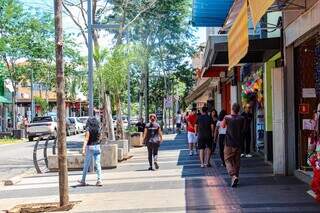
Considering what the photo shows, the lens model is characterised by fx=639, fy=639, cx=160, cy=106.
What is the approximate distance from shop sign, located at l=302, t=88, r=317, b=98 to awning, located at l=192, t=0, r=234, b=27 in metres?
5.41

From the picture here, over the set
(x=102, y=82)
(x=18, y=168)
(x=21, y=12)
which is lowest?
(x=18, y=168)

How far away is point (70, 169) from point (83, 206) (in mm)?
7648

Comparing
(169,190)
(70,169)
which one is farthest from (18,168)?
(169,190)

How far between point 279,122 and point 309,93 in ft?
3.97

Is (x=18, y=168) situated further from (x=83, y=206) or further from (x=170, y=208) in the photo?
(x=170, y=208)

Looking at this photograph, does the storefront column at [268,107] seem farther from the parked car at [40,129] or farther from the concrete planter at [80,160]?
the parked car at [40,129]

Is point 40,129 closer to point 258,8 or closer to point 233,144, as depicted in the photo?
point 233,144

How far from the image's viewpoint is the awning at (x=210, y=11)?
61.9ft

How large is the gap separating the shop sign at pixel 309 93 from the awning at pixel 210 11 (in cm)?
541

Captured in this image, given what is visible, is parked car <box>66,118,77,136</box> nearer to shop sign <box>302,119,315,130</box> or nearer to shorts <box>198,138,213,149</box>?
shorts <box>198,138,213,149</box>

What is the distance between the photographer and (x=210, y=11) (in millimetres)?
19781

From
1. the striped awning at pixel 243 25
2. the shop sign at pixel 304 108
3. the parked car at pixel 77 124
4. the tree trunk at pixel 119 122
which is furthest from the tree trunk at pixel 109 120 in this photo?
the parked car at pixel 77 124

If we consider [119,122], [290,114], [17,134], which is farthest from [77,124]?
[290,114]

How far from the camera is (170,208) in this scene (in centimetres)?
1044
